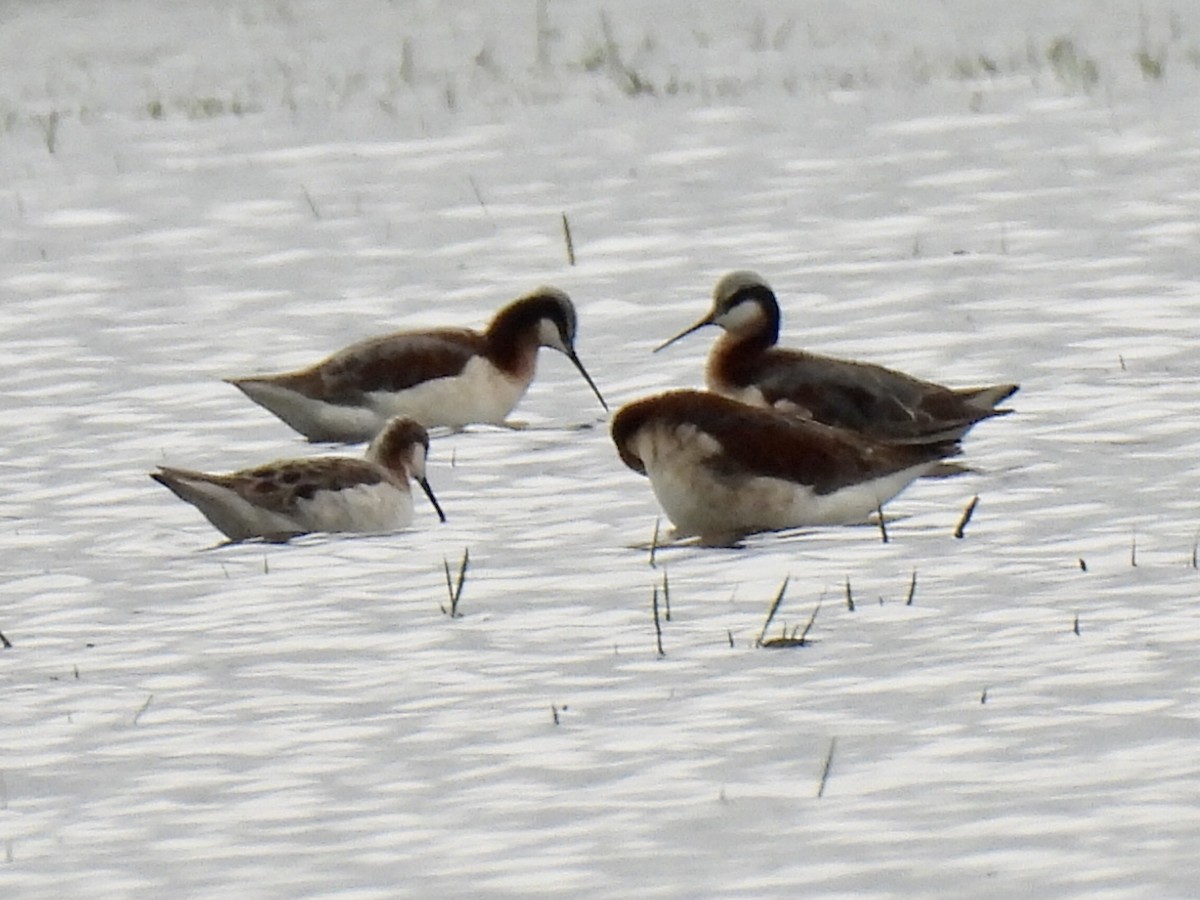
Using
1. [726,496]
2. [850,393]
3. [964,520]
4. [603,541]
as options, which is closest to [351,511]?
[603,541]

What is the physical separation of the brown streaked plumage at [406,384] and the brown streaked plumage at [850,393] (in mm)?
691

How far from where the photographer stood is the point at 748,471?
8.82m

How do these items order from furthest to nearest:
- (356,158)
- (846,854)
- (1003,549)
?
1. (356,158)
2. (1003,549)
3. (846,854)

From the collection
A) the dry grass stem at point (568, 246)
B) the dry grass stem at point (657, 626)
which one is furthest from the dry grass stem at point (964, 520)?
the dry grass stem at point (568, 246)

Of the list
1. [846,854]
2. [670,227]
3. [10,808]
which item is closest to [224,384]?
[670,227]

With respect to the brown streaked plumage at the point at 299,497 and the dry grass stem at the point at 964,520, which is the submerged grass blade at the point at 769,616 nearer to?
the dry grass stem at the point at 964,520

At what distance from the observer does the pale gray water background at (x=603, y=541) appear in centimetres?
557

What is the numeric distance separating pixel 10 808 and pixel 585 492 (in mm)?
3906

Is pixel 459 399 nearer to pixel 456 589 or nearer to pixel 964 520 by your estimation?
pixel 964 520

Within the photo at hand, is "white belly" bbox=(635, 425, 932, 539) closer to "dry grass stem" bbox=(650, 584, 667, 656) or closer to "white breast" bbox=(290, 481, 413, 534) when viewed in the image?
"white breast" bbox=(290, 481, 413, 534)

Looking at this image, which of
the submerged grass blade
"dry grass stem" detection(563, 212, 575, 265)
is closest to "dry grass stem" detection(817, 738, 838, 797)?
the submerged grass blade

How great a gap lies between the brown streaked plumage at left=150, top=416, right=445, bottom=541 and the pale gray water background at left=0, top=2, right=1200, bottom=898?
0.53 feet

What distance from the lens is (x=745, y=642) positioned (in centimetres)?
709

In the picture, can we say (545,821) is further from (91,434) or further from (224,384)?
(224,384)
